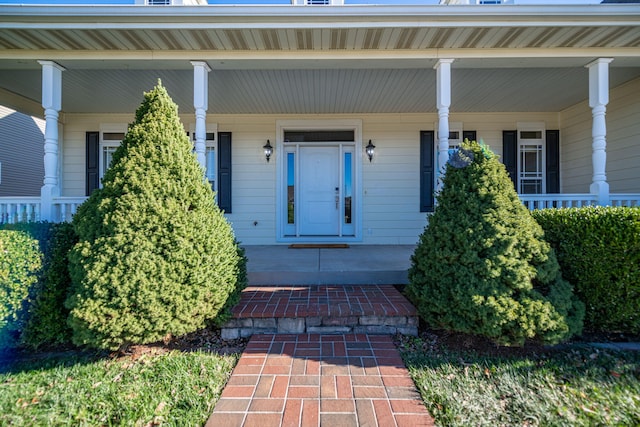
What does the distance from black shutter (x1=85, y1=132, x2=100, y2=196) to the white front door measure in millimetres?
3852

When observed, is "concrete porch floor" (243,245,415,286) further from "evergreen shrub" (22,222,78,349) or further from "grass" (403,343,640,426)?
"evergreen shrub" (22,222,78,349)

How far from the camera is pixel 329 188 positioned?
20.1 feet

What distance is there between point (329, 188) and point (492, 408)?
4689 mm

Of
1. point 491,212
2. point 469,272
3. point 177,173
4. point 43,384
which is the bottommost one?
point 43,384

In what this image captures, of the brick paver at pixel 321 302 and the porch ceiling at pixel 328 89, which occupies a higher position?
the porch ceiling at pixel 328 89

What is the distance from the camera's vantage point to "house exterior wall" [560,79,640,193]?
4656 mm

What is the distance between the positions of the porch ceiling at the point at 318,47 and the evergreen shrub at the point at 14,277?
7.79 feet

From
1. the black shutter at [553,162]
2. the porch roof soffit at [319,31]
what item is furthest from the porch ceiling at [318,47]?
the black shutter at [553,162]

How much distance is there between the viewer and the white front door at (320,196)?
241 inches

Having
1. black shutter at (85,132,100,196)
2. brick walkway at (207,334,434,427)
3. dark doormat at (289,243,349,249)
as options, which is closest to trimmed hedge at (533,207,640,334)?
brick walkway at (207,334,434,427)

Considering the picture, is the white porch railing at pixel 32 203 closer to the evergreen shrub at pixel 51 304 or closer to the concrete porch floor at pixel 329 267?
the evergreen shrub at pixel 51 304

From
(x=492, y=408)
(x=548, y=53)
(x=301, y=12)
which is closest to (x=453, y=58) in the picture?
(x=548, y=53)

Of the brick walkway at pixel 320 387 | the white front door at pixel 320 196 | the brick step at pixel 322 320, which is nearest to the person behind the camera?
the brick walkway at pixel 320 387

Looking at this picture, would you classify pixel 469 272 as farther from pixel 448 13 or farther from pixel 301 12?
pixel 301 12
